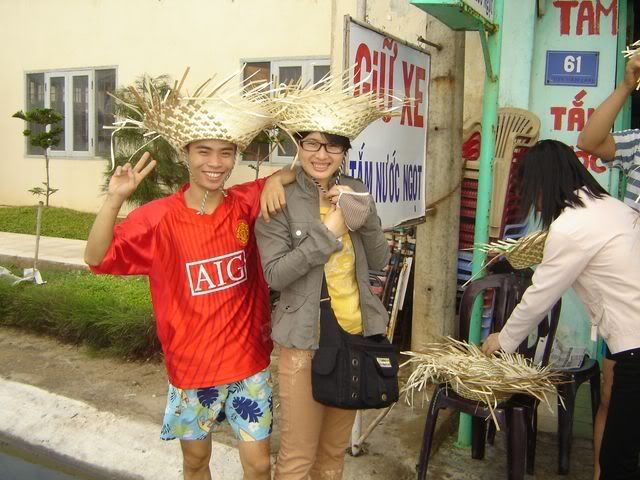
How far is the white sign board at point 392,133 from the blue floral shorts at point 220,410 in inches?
40.8

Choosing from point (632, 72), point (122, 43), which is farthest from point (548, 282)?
point (122, 43)

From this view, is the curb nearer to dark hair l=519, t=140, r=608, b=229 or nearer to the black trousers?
the black trousers

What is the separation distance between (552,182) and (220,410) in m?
1.52

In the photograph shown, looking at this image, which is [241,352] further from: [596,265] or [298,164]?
[596,265]

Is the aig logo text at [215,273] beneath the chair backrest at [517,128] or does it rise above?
beneath

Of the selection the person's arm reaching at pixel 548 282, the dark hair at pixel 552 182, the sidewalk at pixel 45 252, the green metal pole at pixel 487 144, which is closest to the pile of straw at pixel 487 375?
the person's arm reaching at pixel 548 282

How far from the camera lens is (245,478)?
2.61m

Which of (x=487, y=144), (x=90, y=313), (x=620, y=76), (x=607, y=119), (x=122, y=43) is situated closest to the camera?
(x=607, y=119)

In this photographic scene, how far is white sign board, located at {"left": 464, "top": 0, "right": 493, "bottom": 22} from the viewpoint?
2.76 metres

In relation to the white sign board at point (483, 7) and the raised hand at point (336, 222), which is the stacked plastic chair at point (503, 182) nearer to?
the white sign board at point (483, 7)

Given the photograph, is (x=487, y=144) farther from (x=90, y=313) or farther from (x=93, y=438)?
(x=90, y=313)

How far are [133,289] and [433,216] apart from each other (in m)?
3.22

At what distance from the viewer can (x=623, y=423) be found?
243cm

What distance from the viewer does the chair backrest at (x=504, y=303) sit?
314 cm
